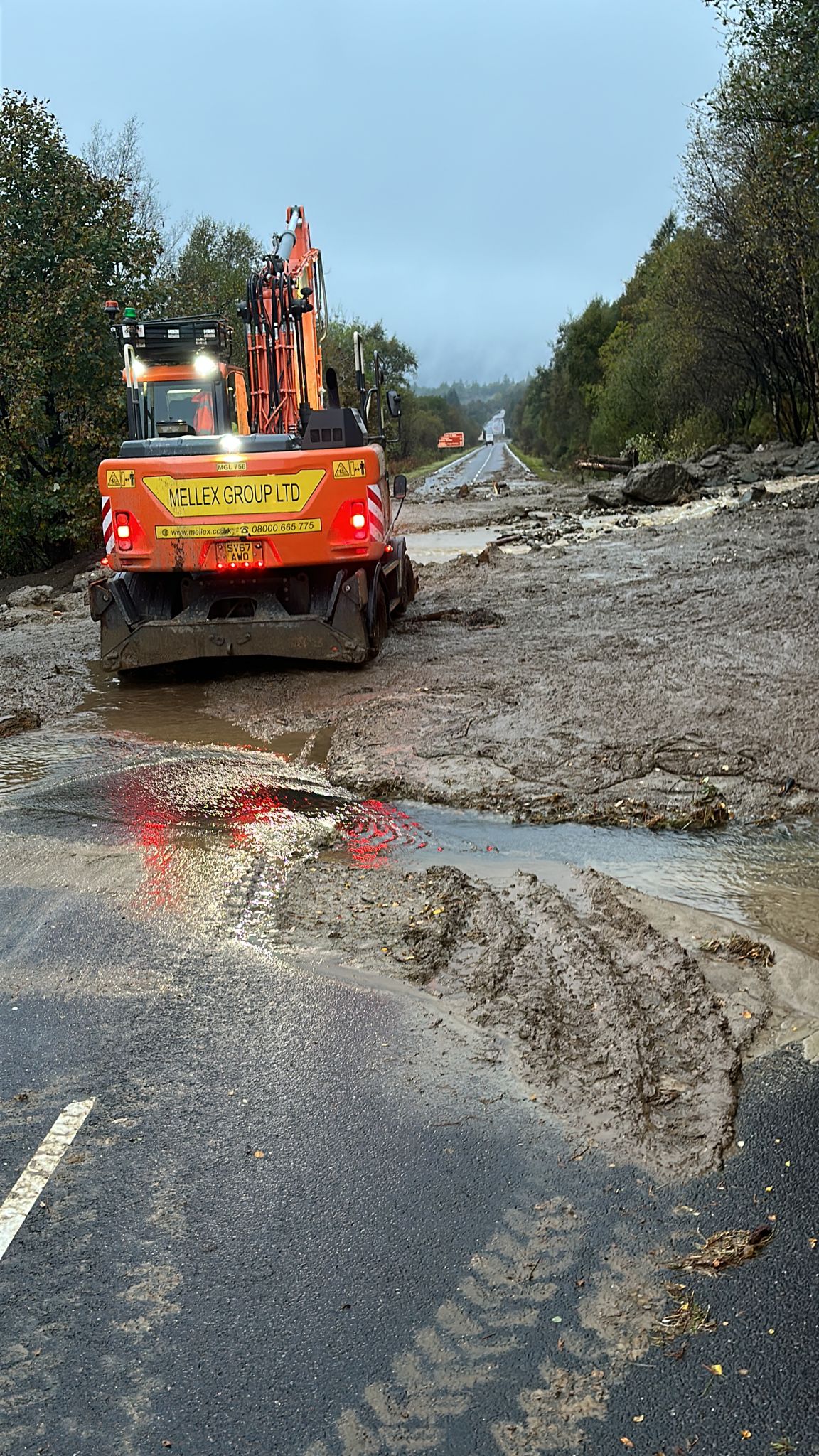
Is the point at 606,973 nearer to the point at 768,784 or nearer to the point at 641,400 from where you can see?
the point at 768,784

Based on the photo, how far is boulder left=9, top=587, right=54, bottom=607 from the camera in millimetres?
18625

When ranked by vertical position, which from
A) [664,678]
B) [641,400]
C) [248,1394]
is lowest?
[248,1394]

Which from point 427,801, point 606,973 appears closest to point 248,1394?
point 606,973

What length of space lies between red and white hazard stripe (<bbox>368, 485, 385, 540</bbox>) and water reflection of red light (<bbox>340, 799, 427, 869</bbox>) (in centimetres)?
358

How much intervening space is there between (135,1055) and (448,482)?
5685cm

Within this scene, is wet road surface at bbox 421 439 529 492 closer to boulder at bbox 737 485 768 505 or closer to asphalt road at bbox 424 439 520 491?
asphalt road at bbox 424 439 520 491

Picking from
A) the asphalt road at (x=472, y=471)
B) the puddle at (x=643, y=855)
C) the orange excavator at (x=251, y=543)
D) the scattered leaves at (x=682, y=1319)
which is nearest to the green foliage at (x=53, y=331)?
the orange excavator at (x=251, y=543)

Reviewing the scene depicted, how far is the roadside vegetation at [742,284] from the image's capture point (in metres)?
20.2

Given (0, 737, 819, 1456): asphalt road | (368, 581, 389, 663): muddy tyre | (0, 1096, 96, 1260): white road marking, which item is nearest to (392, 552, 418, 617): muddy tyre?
(368, 581, 389, 663): muddy tyre

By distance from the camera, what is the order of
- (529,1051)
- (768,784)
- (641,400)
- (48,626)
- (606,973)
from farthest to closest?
1. (641,400)
2. (48,626)
3. (768,784)
4. (606,973)
5. (529,1051)

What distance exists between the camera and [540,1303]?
299cm

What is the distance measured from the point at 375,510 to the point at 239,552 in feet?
3.94

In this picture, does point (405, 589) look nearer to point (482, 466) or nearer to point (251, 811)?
point (251, 811)

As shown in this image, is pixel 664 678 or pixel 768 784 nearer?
pixel 768 784
